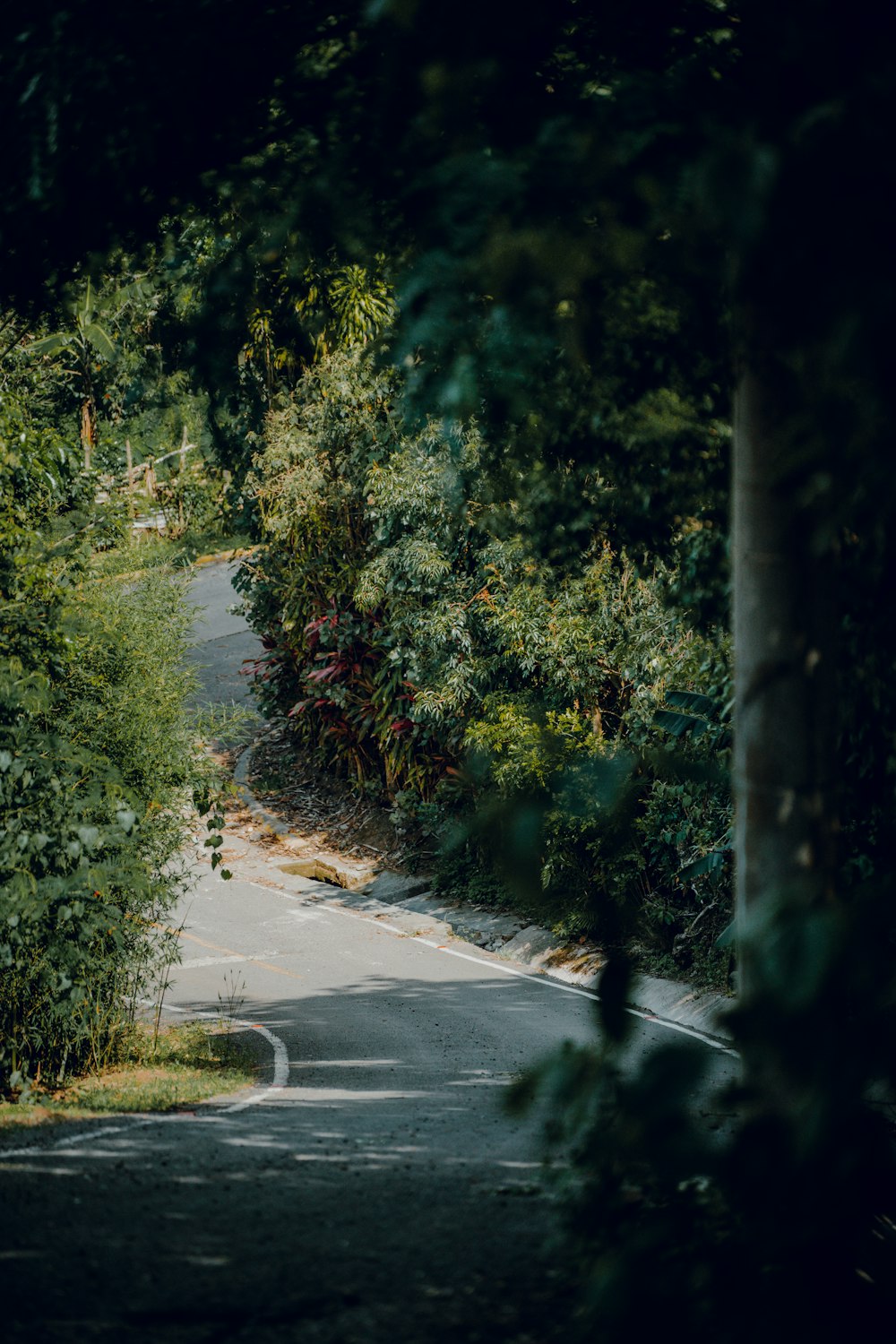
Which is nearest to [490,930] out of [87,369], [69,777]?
[69,777]

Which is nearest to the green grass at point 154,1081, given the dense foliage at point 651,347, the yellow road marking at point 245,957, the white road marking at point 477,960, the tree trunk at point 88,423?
the yellow road marking at point 245,957

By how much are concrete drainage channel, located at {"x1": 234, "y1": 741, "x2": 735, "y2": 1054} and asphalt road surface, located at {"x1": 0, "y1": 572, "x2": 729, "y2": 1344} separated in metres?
0.88

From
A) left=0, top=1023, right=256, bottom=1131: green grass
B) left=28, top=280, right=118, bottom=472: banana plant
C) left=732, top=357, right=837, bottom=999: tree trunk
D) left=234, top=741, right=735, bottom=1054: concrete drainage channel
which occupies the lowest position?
left=234, top=741, right=735, bottom=1054: concrete drainage channel

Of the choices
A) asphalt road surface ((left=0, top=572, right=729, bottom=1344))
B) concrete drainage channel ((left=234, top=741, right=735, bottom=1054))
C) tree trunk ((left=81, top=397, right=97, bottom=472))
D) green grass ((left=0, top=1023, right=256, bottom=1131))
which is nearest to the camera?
asphalt road surface ((left=0, top=572, right=729, bottom=1344))

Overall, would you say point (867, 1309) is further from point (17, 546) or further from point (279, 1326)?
point (17, 546)

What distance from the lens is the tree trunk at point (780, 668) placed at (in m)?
3.56

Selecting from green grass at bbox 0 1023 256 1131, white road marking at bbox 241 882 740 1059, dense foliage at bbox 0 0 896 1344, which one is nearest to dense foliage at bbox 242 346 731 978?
white road marking at bbox 241 882 740 1059

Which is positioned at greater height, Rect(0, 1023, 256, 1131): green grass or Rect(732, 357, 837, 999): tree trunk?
Rect(732, 357, 837, 999): tree trunk

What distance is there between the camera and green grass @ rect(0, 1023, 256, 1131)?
912 cm

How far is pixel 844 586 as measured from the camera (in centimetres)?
506

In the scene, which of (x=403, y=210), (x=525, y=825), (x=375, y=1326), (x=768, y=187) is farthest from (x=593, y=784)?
(x=403, y=210)

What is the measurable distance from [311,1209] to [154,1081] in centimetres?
518

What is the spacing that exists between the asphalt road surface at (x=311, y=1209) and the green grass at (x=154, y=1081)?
1.00 ft

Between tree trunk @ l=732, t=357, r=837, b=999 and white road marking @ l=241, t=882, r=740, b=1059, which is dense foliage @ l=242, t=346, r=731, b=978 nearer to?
white road marking @ l=241, t=882, r=740, b=1059
